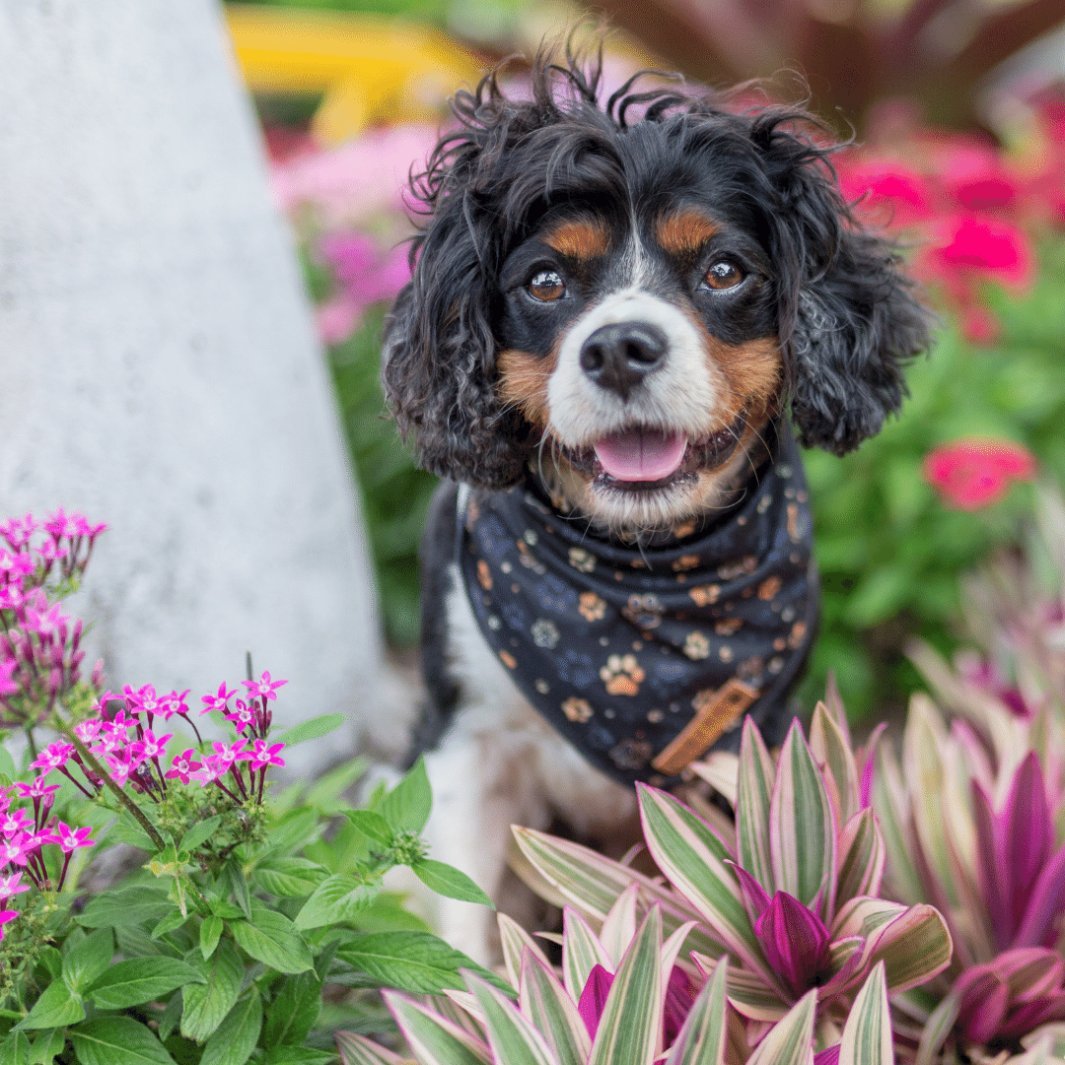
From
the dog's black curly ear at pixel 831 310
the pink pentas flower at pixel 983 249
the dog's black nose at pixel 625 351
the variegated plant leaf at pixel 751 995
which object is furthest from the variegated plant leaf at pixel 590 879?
the pink pentas flower at pixel 983 249

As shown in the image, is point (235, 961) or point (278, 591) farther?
point (278, 591)

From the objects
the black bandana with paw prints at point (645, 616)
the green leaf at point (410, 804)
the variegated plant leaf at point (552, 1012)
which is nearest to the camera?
the variegated plant leaf at point (552, 1012)

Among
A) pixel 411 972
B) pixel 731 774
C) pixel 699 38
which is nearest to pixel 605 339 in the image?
pixel 731 774

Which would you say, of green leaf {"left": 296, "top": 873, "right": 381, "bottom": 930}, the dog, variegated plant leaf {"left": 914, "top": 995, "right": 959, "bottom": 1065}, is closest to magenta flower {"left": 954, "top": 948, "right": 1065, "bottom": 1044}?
variegated plant leaf {"left": 914, "top": 995, "right": 959, "bottom": 1065}

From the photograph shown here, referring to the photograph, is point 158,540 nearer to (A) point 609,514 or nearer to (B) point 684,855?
(A) point 609,514

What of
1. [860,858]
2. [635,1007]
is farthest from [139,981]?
[860,858]

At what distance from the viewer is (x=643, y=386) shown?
1.86 m

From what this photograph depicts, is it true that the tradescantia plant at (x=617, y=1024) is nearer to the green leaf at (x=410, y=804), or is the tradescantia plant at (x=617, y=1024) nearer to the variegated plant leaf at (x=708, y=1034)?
the variegated plant leaf at (x=708, y=1034)

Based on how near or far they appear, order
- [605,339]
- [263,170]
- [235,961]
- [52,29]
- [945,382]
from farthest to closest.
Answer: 1. [945,382]
2. [263,170]
3. [52,29]
4. [605,339]
5. [235,961]

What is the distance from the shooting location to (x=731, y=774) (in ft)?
6.91

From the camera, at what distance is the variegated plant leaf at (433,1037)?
5.32 feet

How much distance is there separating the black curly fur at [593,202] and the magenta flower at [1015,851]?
72 cm

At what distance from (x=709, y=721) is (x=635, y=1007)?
0.83 meters

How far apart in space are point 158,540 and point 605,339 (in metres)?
1.27
